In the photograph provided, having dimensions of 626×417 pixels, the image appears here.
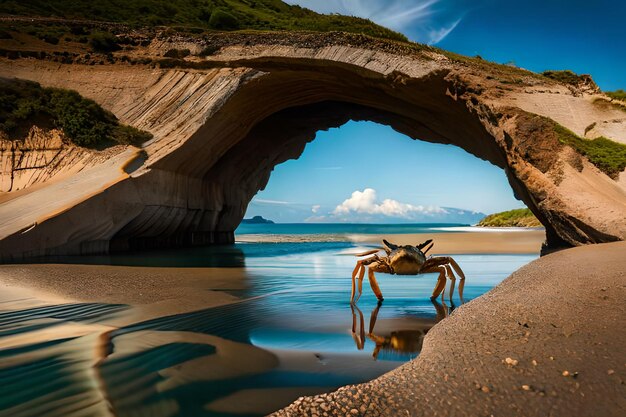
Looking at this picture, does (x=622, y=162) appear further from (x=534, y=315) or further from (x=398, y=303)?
(x=534, y=315)

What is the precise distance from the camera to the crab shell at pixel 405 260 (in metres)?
6.97

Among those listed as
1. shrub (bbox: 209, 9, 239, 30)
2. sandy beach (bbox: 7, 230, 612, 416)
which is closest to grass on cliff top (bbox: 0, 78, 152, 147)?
shrub (bbox: 209, 9, 239, 30)

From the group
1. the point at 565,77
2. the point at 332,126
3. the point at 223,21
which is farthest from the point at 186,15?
the point at 565,77

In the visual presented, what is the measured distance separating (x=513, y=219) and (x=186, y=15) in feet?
191

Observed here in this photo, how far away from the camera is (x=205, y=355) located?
4.75 m

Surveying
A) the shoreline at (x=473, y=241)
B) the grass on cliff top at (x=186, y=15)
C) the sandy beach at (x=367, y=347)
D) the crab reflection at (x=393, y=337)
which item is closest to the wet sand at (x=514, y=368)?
the sandy beach at (x=367, y=347)

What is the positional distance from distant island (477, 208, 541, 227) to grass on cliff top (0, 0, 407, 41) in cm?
4520

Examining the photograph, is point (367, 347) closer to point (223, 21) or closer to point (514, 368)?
point (514, 368)

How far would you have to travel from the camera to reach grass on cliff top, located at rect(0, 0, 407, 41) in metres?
23.3

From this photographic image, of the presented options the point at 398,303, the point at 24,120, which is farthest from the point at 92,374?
the point at 24,120

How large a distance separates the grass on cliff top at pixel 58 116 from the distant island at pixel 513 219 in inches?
2096

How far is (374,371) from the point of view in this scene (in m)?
4.13

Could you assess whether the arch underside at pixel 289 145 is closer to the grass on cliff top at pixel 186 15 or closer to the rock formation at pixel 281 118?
the rock formation at pixel 281 118

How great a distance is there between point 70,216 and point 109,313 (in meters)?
10.1
